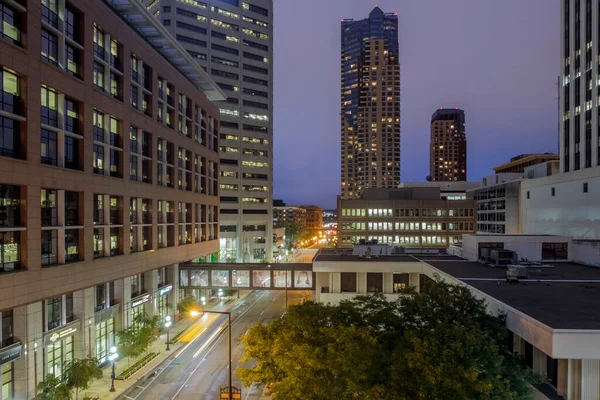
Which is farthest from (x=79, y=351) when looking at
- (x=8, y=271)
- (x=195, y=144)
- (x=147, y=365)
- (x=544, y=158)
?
(x=544, y=158)

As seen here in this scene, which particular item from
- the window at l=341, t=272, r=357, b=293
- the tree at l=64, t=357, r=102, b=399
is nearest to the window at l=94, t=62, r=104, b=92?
the tree at l=64, t=357, r=102, b=399

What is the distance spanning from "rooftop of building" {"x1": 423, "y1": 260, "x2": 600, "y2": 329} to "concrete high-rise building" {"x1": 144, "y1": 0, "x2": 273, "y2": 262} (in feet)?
236

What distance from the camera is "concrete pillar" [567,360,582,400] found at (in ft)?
65.7

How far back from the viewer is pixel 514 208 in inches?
3875

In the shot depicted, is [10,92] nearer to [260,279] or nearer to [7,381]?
[7,381]

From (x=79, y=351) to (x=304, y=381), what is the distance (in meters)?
26.1

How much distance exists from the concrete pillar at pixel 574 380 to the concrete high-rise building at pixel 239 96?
88818 mm

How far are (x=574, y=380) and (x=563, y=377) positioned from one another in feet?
2.97

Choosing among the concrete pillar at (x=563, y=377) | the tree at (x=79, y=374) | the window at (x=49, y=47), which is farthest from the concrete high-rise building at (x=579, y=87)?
the window at (x=49, y=47)

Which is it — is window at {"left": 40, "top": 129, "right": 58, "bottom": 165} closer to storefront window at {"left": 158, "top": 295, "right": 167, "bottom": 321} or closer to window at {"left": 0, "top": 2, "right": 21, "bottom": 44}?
window at {"left": 0, "top": 2, "right": 21, "bottom": 44}

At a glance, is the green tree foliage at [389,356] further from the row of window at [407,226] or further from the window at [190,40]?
the window at [190,40]

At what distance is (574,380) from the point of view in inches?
794

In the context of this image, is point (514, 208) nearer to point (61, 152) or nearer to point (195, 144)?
point (195, 144)

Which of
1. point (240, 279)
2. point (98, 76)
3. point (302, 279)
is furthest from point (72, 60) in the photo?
point (302, 279)
